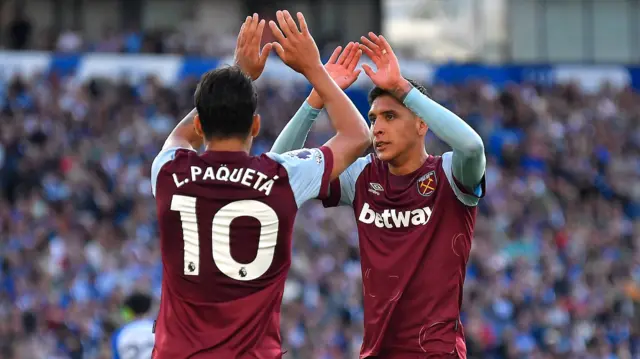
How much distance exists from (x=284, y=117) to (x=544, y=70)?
680cm

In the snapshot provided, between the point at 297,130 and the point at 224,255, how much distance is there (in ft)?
4.16

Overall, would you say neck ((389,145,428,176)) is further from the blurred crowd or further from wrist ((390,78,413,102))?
the blurred crowd

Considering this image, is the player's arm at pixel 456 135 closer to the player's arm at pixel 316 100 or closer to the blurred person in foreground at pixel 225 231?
the player's arm at pixel 316 100

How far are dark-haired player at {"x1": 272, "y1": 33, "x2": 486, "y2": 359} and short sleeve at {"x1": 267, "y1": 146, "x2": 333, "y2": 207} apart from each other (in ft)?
2.53

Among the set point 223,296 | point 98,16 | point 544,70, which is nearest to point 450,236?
point 223,296

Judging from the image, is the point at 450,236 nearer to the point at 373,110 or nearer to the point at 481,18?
the point at 373,110

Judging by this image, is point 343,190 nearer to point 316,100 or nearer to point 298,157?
point 316,100

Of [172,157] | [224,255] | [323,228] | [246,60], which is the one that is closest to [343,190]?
[246,60]

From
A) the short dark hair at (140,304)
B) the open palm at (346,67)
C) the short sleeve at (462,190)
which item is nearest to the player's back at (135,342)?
the short dark hair at (140,304)

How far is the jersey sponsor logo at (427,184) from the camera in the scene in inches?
234

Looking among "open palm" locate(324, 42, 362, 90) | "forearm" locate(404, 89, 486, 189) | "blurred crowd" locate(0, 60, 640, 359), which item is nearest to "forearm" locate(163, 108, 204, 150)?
"open palm" locate(324, 42, 362, 90)

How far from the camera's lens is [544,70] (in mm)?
25172

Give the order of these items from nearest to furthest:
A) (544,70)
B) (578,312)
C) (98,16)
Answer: (578,312) → (544,70) → (98,16)

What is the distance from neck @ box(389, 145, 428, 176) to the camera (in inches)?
239
